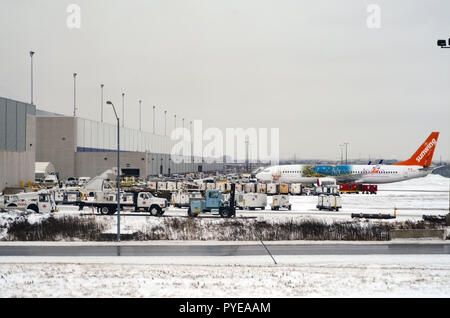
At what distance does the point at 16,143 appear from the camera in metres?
71.3

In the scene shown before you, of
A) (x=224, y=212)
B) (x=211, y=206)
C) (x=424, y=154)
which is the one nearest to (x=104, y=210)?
(x=211, y=206)

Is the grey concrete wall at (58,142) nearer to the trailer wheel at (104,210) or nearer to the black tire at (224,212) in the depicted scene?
the trailer wheel at (104,210)

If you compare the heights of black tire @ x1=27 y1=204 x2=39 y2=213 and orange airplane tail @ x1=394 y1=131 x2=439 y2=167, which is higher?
orange airplane tail @ x1=394 y1=131 x2=439 y2=167

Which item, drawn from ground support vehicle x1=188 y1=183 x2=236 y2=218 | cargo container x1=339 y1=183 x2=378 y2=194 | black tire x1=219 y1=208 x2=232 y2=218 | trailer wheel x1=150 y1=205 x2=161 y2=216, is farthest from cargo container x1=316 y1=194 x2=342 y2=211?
cargo container x1=339 y1=183 x2=378 y2=194

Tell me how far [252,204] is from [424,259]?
27.5m

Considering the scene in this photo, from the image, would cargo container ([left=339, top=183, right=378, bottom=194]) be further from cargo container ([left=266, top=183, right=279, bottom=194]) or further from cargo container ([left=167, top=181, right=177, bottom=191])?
cargo container ([left=167, top=181, right=177, bottom=191])

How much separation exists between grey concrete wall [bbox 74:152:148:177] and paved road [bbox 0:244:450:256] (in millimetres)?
71709

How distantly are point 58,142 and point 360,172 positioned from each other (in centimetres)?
5885

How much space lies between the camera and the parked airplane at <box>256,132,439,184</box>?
3433 inches

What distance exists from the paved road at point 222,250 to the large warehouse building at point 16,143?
43275 millimetres

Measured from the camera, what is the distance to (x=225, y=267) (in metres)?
22.5

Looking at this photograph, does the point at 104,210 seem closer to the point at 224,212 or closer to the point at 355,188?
the point at 224,212

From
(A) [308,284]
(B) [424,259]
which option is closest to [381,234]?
(B) [424,259]
